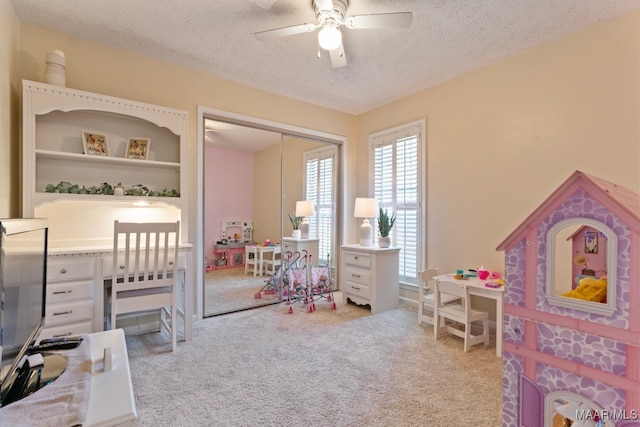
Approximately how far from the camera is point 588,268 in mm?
1254

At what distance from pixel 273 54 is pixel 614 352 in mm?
3053

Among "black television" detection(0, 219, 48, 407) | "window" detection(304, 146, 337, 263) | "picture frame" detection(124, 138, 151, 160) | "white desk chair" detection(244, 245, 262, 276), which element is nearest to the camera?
"black television" detection(0, 219, 48, 407)

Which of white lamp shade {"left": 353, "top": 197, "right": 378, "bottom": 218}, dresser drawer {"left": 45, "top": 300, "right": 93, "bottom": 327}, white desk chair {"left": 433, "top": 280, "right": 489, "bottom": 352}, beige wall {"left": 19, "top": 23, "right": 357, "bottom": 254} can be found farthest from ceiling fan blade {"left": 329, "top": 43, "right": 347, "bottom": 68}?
dresser drawer {"left": 45, "top": 300, "right": 93, "bottom": 327}

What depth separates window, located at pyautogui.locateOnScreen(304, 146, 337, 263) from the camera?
4215 millimetres

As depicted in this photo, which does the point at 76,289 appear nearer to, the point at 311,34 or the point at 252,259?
the point at 252,259

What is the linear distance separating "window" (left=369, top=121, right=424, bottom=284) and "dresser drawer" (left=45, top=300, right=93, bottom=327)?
10.4 ft

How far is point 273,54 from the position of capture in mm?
2896

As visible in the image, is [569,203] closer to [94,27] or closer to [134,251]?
[134,251]

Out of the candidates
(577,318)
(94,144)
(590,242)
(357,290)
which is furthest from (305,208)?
(577,318)

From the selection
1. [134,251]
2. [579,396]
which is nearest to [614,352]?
[579,396]

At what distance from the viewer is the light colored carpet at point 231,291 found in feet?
11.1

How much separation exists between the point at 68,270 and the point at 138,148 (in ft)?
3.94

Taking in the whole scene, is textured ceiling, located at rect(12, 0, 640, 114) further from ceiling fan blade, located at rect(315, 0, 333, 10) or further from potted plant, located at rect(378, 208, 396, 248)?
potted plant, located at rect(378, 208, 396, 248)

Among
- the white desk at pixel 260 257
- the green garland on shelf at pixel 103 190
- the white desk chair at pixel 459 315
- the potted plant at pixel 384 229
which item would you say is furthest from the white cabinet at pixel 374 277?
the green garland on shelf at pixel 103 190
